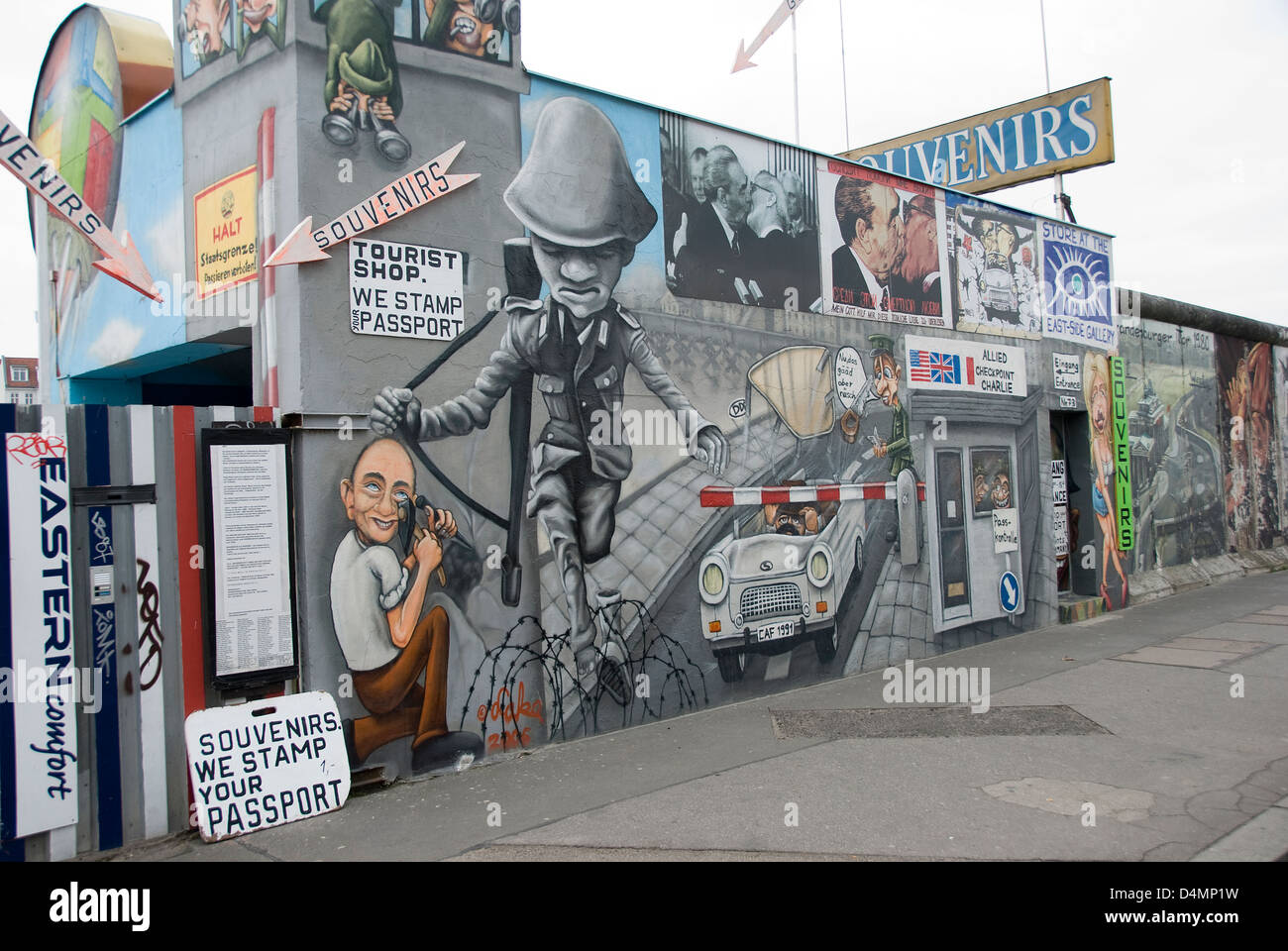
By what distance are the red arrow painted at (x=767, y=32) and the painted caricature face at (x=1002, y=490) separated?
5535 mm

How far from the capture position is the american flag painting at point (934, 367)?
34.7ft

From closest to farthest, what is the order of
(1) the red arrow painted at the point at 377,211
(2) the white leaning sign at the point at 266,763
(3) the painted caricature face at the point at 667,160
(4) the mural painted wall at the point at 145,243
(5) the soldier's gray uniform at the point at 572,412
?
(2) the white leaning sign at the point at 266,763
(1) the red arrow painted at the point at 377,211
(5) the soldier's gray uniform at the point at 572,412
(4) the mural painted wall at the point at 145,243
(3) the painted caricature face at the point at 667,160

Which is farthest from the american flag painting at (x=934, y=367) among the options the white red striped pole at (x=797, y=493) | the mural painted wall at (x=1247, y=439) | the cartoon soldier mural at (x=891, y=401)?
the mural painted wall at (x=1247, y=439)

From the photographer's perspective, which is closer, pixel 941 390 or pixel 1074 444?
pixel 941 390

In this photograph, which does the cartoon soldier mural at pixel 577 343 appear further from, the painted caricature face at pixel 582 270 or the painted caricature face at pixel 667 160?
the painted caricature face at pixel 667 160

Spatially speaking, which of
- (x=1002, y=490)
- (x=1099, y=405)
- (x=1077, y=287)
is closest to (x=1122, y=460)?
(x=1099, y=405)

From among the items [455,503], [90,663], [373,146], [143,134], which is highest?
[143,134]

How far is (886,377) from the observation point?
10.2 meters

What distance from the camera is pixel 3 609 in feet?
16.6

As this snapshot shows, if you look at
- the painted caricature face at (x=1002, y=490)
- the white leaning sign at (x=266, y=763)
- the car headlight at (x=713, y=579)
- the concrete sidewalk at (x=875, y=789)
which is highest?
the painted caricature face at (x=1002, y=490)

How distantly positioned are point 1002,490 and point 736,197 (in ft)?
17.4

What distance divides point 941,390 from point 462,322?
6.12m

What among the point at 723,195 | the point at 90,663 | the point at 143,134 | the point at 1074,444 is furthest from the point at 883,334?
the point at 90,663

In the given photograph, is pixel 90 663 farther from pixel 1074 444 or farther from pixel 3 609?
pixel 1074 444
